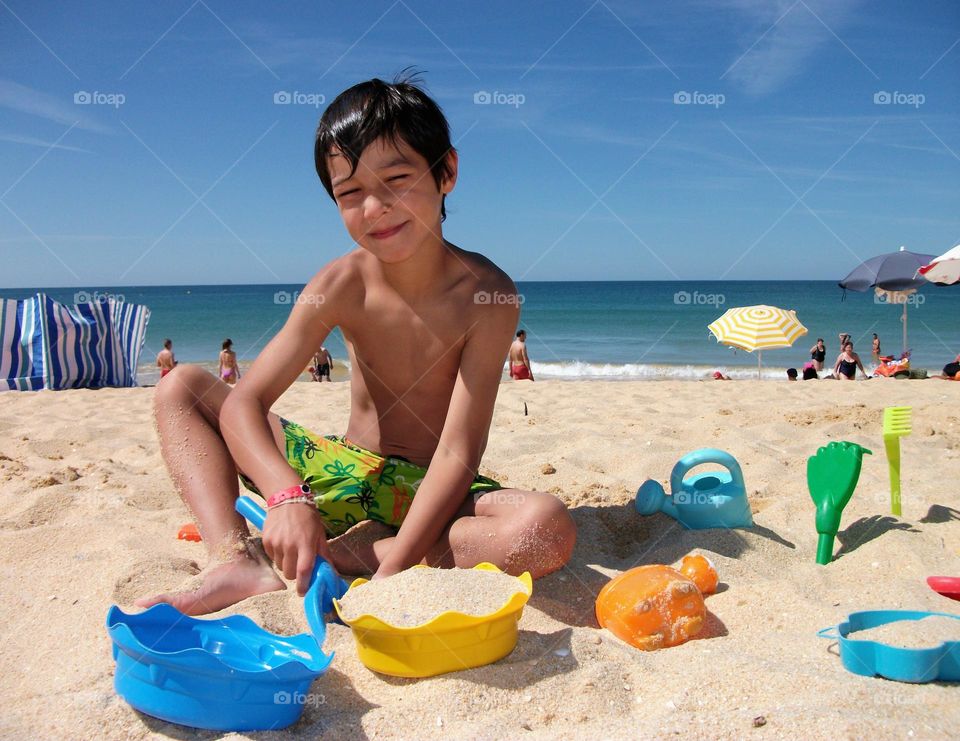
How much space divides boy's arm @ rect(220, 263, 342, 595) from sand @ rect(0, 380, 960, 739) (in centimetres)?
15

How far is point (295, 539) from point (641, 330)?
2453cm

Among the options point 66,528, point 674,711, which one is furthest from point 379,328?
point 674,711

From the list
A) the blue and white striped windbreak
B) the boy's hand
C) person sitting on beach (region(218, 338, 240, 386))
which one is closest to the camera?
the boy's hand

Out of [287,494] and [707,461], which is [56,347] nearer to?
[287,494]

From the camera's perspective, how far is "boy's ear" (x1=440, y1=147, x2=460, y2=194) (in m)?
2.09

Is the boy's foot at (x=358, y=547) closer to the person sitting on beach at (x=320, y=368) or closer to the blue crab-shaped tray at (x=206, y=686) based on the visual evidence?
the blue crab-shaped tray at (x=206, y=686)

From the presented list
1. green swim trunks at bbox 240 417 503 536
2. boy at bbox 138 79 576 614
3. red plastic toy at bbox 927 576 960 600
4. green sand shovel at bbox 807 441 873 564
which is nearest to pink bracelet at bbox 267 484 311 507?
boy at bbox 138 79 576 614

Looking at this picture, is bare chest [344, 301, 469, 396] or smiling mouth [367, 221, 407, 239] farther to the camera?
bare chest [344, 301, 469, 396]

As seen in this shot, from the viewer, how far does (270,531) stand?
1728mm

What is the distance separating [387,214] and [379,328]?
38 cm

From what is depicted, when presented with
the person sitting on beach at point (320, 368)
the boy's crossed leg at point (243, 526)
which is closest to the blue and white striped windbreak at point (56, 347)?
the person sitting on beach at point (320, 368)

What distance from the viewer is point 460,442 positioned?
1.93 metres

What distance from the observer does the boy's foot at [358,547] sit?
2047mm

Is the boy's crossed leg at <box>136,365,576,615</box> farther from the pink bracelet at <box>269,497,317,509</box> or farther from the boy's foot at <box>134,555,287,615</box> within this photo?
the pink bracelet at <box>269,497,317,509</box>
